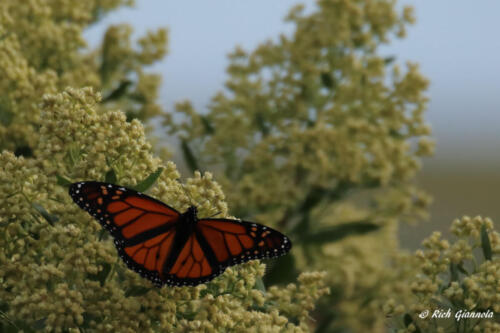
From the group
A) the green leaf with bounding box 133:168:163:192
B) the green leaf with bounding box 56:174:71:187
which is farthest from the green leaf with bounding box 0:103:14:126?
the green leaf with bounding box 133:168:163:192

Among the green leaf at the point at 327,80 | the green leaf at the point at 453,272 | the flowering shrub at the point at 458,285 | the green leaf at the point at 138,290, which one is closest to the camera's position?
the green leaf at the point at 138,290

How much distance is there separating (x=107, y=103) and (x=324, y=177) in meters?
1.13

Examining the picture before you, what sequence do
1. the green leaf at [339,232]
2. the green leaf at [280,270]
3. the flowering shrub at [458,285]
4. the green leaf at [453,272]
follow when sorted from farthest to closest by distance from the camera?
the green leaf at [339,232] → the green leaf at [280,270] → the green leaf at [453,272] → the flowering shrub at [458,285]

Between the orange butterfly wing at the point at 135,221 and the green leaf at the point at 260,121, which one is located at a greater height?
the green leaf at the point at 260,121

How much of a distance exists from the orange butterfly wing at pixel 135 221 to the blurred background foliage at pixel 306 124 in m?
1.05

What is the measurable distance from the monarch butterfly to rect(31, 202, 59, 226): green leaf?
0.49ft

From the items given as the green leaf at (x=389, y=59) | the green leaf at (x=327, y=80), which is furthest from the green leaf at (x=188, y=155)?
the green leaf at (x=389, y=59)

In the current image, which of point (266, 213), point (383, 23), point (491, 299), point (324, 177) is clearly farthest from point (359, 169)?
point (491, 299)

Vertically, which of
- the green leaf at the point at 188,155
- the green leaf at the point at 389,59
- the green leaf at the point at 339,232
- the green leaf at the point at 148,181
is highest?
the green leaf at the point at 389,59

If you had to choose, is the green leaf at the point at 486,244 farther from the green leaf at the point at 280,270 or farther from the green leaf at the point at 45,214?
the green leaf at the point at 45,214

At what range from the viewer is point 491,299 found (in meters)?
1.78

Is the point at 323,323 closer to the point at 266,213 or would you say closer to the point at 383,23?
the point at 266,213

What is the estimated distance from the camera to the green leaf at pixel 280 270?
284 centimetres

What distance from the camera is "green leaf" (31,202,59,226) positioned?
1.73 metres
